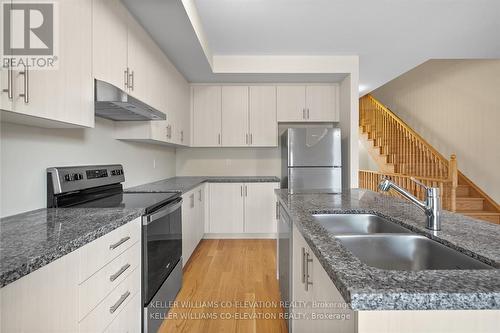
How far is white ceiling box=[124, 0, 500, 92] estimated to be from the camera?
2438 millimetres

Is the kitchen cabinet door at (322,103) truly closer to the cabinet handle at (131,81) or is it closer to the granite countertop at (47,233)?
the cabinet handle at (131,81)

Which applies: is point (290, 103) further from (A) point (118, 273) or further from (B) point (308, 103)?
(A) point (118, 273)

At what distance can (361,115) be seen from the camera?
7.05 m

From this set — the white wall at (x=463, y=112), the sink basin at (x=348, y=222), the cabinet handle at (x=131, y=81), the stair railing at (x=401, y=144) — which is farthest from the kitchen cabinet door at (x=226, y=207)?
the white wall at (x=463, y=112)

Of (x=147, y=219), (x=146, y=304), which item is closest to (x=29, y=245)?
(x=147, y=219)

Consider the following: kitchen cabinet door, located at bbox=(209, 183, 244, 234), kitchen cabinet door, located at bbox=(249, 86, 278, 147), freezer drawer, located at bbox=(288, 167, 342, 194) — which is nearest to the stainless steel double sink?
freezer drawer, located at bbox=(288, 167, 342, 194)

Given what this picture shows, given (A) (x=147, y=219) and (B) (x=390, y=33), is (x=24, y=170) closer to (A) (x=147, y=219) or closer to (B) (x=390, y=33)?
(A) (x=147, y=219)

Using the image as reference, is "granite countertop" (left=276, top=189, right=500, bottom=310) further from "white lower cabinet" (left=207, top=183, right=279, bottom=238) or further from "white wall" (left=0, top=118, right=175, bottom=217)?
"white lower cabinet" (left=207, top=183, right=279, bottom=238)

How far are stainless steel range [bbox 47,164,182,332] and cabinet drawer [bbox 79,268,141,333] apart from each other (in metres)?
0.12

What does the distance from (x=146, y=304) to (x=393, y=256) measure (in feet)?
4.64

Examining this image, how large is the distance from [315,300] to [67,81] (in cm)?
151

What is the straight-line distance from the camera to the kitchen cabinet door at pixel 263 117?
13.6 ft

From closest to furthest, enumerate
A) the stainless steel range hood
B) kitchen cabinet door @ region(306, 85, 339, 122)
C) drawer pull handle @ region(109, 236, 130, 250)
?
drawer pull handle @ region(109, 236, 130, 250) < the stainless steel range hood < kitchen cabinet door @ region(306, 85, 339, 122)

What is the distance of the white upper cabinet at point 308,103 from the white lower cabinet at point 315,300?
291 centimetres
